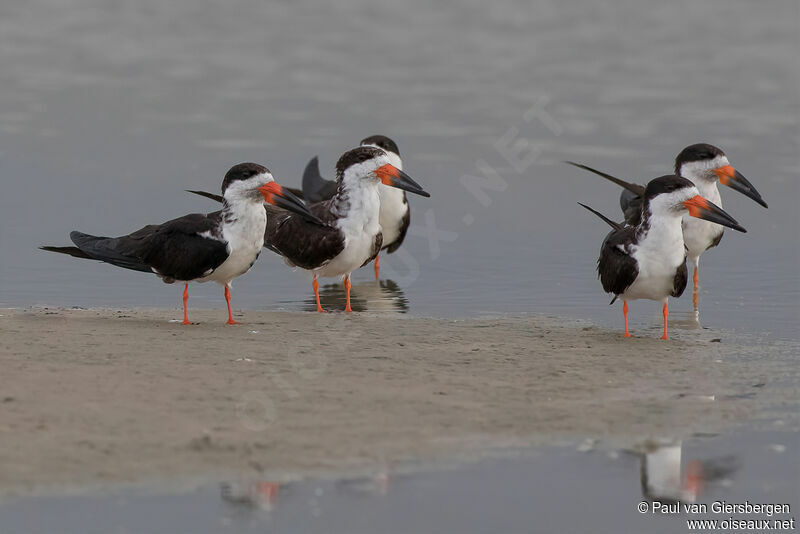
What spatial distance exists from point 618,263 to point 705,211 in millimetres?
631

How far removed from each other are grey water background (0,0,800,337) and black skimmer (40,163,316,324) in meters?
1.30

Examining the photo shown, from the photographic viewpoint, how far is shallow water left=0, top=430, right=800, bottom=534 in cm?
487

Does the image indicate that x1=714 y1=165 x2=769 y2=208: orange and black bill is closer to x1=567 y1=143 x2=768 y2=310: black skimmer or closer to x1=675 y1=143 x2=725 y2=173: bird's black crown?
x1=567 y1=143 x2=768 y2=310: black skimmer

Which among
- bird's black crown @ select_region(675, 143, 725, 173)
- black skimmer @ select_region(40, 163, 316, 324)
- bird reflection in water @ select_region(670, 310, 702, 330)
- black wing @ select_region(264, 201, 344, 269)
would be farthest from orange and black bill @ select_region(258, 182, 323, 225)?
bird's black crown @ select_region(675, 143, 725, 173)

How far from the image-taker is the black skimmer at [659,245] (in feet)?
26.3

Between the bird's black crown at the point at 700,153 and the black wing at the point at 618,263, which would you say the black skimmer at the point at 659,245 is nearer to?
the black wing at the point at 618,263

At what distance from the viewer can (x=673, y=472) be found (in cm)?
551

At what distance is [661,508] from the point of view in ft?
17.0

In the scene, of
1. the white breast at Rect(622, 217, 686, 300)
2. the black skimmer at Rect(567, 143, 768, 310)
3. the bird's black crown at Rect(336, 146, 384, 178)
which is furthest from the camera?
the black skimmer at Rect(567, 143, 768, 310)

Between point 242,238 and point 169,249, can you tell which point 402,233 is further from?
point 169,249

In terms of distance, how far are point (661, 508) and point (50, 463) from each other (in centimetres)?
A: 242

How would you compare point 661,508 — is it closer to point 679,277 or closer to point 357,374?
point 357,374

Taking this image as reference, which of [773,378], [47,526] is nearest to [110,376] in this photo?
[47,526]

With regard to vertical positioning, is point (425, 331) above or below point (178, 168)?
below
